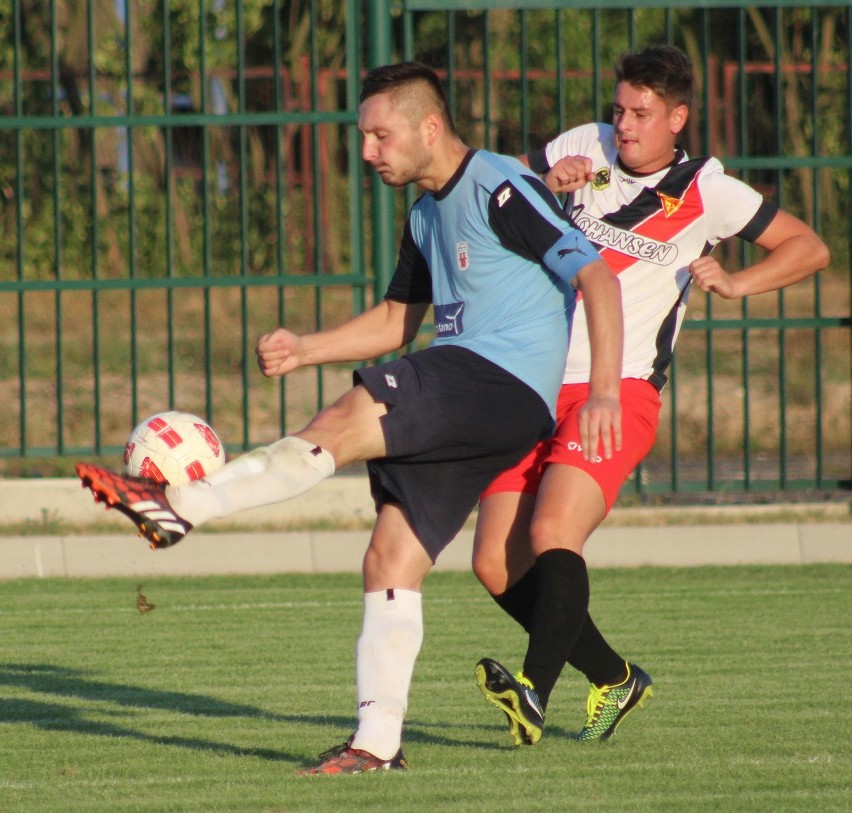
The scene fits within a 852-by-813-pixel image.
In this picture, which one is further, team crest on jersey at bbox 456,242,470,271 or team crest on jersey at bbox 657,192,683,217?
team crest on jersey at bbox 657,192,683,217

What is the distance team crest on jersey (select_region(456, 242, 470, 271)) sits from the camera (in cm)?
429

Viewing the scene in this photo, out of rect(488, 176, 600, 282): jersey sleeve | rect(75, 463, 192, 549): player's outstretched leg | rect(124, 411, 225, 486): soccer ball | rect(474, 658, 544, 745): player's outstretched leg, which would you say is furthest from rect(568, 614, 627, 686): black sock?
rect(75, 463, 192, 549): player's outstretched leg

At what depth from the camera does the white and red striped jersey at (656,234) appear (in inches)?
190

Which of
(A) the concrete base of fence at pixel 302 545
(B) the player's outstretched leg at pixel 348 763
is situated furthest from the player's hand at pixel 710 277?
(A) the concrete base of fence at pixel 302 545

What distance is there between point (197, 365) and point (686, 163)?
1209 centimetres

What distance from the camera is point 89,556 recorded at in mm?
9164

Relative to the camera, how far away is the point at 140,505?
3.64 metres

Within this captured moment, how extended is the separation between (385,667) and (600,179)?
Result: 1.67m

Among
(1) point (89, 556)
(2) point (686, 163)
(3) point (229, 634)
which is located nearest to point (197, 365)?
(1) point (89, 556)

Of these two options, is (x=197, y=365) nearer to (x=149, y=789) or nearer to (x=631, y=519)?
(x=631, y=519)

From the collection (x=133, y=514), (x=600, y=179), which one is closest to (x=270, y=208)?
(x=600, y=179)

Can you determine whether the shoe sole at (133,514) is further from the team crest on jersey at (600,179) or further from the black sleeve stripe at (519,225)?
the team crest on jersey at (600,179)

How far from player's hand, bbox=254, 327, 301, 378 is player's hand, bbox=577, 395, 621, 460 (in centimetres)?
75

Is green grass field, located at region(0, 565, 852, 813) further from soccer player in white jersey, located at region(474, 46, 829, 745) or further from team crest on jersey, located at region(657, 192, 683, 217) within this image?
team crest on jersey, located at region(657, 192, 683, 217)
